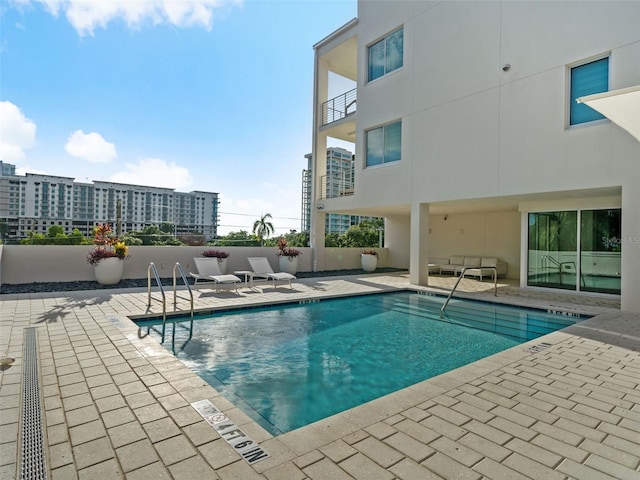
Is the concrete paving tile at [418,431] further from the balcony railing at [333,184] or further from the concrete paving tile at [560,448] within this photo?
the balcony railing at [333,184]

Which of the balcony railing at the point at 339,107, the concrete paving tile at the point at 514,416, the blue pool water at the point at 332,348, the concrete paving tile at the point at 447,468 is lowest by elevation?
the blue pool water at the point at 332,348

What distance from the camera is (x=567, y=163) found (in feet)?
27.8

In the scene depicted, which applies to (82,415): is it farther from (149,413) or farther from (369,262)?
(369,262)

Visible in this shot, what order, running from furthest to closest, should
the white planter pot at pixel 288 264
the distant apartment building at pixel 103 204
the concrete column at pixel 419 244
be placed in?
1. the distant apartment building at pixel 103 204
2. the white planter pot at pixel 288 264
3. the concrete column at pixel 419 244

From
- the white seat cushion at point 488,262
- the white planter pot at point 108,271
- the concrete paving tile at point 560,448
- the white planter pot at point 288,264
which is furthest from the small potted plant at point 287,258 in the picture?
the concrete paving tile at point 560,448

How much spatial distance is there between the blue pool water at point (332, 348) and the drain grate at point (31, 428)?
1.64 metres

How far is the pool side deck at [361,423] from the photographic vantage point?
2.19m

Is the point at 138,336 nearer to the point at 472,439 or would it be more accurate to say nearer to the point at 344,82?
the point at 472,439

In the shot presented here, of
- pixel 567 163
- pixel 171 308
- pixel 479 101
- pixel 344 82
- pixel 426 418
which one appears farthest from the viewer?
pixel 344 82

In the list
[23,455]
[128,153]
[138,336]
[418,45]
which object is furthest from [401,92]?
[128,153]

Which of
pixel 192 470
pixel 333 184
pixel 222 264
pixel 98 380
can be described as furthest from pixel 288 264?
pixel 192 470

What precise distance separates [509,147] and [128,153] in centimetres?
2675

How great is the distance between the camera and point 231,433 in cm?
260

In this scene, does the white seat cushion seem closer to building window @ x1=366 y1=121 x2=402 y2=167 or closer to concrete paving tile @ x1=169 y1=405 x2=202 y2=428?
building window @ x1=366 y1=121 x2=402 y2=167
